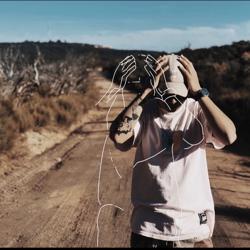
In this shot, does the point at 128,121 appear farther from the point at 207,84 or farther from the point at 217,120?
the point at 207,84

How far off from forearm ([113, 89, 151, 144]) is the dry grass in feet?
41.5

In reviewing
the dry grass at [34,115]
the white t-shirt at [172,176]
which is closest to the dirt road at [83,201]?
the dry grass at [34,115]

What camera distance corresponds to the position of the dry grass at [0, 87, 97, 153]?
17359 mm

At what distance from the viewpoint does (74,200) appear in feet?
35.0

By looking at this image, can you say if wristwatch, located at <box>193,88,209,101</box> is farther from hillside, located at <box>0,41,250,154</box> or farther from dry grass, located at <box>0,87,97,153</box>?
dry grass, located at <box>0,87,97,153</box>

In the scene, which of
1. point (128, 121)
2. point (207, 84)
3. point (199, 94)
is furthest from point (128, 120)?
point (207, 84)

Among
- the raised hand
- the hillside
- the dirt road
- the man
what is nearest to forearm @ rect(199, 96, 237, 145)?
the man

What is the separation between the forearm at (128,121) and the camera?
3.30 meters

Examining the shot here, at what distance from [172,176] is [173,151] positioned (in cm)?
14

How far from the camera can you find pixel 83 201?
10508mm

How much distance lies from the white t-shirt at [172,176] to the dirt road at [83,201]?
1.72m

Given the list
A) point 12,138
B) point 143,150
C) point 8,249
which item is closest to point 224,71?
point 12,138

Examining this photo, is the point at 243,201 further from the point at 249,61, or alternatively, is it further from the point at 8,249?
the point at 249,61

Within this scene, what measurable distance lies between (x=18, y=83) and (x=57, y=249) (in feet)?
56.9
